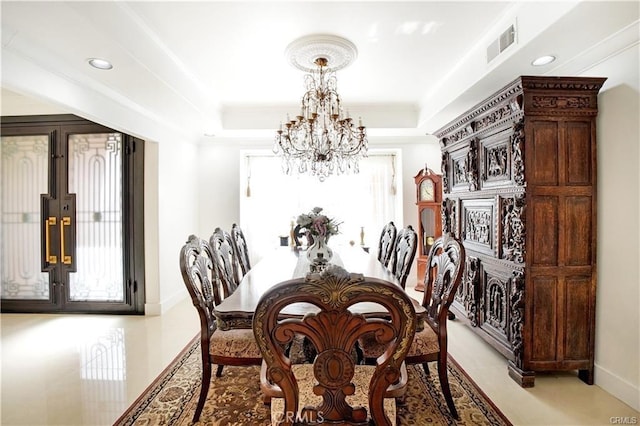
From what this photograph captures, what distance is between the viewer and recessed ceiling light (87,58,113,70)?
2404 mm

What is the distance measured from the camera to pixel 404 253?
8.75ft

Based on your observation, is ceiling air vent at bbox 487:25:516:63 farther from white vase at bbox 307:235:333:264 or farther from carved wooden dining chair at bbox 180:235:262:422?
carved wooden dining chair at bbox 180:235:262:422

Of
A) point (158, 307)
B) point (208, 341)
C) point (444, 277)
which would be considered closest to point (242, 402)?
point (208, 341)

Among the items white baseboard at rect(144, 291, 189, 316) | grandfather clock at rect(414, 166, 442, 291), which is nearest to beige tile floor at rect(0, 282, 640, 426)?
white baseboard at rect(144, 291, 189, 316)

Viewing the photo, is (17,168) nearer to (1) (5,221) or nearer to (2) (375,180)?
(1) (5,221)

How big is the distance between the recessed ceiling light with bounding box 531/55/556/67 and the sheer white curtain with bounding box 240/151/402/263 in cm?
308

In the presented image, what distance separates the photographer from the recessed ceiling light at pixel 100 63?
240cm

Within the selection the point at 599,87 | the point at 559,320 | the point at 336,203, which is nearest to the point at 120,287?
the point at 336,203

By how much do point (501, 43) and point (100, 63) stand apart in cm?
302

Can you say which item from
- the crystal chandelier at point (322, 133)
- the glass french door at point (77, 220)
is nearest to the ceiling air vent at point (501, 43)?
the crystal chandelier at point (322, 133)

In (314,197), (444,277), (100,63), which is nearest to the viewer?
(444,277)

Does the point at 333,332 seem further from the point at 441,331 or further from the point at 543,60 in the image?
the point at 543,60

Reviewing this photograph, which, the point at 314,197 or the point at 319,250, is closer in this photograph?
the point at 319,250

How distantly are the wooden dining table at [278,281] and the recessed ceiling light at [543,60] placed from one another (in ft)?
6.40
